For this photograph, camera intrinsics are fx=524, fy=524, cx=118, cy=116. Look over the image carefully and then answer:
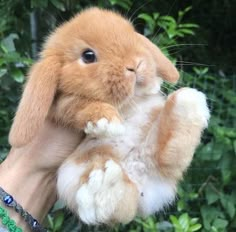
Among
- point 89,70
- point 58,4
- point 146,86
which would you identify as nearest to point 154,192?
point 146,86

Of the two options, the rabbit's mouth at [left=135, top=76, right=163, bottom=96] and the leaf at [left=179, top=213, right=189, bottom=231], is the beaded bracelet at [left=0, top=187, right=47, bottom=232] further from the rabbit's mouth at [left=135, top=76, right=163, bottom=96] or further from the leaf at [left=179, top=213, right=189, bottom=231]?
the leaf at [left=179, top=213, right=189, bottom=231]

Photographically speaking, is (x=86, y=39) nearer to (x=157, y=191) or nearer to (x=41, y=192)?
(x=157, y=191)

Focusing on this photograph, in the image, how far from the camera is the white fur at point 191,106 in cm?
160

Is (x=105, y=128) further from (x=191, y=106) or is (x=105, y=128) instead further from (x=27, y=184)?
(x=27, y=184)

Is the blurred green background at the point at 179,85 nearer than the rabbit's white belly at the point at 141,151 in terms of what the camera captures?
No

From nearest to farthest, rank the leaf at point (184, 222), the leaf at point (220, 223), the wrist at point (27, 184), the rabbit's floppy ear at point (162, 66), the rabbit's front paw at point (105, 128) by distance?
the rabbit's front paw at point (105, 128) → the rabbit's floppy ear at point (162, 66) → the wrist at point (27, 184) → the leaf at point (184, 222) → the leaf at point (220, 223)

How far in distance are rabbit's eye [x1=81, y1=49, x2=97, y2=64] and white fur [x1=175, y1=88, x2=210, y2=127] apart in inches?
11.4

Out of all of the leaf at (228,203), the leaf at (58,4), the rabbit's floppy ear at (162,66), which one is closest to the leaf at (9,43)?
the leaf at (58,4)

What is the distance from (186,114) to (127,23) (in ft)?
1.14

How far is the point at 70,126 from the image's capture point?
163 centimetres

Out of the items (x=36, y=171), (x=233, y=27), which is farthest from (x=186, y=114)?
(x=233, y=27)

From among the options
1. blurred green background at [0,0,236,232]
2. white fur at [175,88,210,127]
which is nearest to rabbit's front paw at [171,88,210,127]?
white fur at [175,88,210,127]

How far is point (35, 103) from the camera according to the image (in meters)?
1.54

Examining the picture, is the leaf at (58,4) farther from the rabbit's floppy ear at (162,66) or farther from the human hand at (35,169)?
the rabbit's floppy ear at (162,66)
